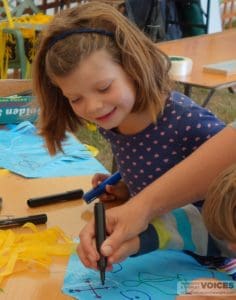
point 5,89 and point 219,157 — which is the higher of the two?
point 219,157

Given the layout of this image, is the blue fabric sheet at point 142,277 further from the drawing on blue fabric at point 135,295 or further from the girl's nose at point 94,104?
the girl's nose at point 94,104

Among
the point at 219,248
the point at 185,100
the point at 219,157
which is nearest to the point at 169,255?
the point at 219,248

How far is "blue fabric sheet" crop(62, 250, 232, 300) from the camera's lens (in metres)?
0.76

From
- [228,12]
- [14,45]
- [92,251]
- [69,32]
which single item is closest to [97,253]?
[92,251]

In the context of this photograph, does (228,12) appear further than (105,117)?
Yes

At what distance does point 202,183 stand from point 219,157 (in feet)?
0.16

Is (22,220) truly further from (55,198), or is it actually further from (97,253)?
(97,253)

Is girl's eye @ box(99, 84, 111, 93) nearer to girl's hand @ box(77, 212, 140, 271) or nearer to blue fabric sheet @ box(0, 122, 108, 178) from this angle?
girl's hand @ box(77, 212, 140, 271)

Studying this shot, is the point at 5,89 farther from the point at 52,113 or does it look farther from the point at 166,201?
the point at 166,201

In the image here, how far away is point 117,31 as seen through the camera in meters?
0.95

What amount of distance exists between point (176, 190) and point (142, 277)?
0.14m

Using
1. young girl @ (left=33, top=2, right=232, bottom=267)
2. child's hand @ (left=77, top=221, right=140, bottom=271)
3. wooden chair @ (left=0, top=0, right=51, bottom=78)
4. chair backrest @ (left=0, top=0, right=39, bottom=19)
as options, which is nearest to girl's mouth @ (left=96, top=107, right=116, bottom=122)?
young girl @ (left=33, top=2, right=232, bottom=267)

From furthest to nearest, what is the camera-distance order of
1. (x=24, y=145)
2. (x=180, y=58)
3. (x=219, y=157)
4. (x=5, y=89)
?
(x=180, y=58) → (x=5, y=89) → (x=24, y=145) → (x=219, y=157)

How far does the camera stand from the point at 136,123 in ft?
3.40
